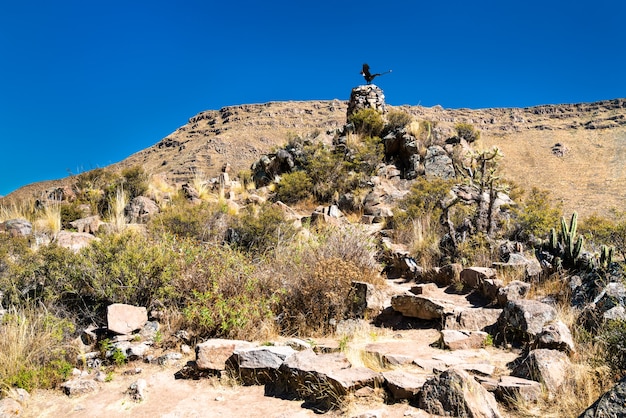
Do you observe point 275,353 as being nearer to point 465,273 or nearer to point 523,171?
point 465,273

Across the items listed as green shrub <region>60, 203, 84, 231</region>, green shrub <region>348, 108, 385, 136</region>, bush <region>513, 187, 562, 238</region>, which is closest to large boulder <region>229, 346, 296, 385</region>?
bush <region>513, 187, 562, 238</region>

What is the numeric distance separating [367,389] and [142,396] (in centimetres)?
195

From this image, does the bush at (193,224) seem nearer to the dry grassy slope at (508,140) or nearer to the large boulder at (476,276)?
the large boulder at (476,276)

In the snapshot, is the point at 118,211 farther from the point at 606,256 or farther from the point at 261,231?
the point at 606,256

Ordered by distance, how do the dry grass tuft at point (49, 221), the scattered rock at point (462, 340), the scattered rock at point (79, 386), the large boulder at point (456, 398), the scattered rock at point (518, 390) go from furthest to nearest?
1. the dry grass tuft at point (49, 221)
2. the scattered rock at point (462, 340)
3. the scattered rock at point (79, 386)
4. the scattered rock at point (518, 390)
5. the large boulder at point (456, 398)

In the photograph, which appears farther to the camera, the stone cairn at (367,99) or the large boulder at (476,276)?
the stone cairn at (367,99)

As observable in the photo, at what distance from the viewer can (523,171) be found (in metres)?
34.7

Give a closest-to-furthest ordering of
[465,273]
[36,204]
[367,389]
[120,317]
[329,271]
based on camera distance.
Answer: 1. [367,389]
2. [120,317]
3. [329,271]
4. [465,273]
5. [36,204]

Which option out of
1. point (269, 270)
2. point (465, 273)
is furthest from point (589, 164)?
point (269, 270)

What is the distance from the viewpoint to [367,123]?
16078mm

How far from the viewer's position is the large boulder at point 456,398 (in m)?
2.62

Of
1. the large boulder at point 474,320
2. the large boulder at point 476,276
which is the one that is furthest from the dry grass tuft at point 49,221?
the large boulder at point 476,276

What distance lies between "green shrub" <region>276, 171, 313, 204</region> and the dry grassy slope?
3720 millimetres

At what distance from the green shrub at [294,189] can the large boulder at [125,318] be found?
27.7 feet
